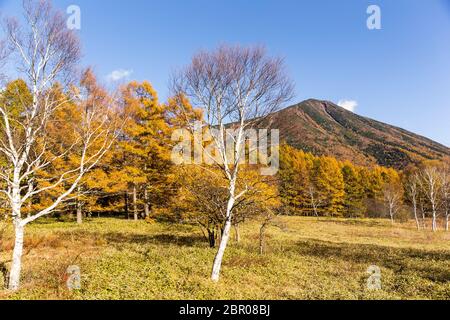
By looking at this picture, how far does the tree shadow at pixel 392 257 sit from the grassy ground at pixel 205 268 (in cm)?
5

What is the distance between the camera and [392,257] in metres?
16.8

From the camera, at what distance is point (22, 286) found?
27.7 ft

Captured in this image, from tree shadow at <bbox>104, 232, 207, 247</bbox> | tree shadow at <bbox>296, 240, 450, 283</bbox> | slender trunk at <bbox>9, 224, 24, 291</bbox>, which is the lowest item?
tree shadow at <bbox>296, 240, 450, 283</bbox>

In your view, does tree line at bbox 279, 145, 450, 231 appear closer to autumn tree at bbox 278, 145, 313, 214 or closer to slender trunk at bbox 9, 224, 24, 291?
autumn tree at bbox 278, 145, 313, 214

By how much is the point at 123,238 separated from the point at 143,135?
10.2 m

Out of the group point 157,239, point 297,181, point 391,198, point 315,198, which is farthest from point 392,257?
point 315,198

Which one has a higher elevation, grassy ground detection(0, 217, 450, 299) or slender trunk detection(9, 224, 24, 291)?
slender trunk detection(9, 224, 24, 291)

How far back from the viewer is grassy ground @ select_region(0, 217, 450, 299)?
8758 mm

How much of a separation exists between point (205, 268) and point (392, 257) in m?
12.0

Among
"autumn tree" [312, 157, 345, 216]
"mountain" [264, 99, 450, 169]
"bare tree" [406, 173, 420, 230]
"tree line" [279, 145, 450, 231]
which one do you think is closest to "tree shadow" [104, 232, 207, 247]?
"bare tree" [406, 173, 420, 230]

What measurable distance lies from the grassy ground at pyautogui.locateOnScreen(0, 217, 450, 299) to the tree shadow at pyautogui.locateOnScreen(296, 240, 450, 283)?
0.05 metres

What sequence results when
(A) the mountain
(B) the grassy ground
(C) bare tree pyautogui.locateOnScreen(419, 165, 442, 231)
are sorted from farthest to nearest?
(A) the mountain
(C) bare tree pyautogui.locateOnScreen(419, 165, 442, 231)
(B) the grassy ground

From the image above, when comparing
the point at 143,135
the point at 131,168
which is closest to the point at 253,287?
the point at 131,168

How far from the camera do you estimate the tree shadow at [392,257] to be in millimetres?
13492
